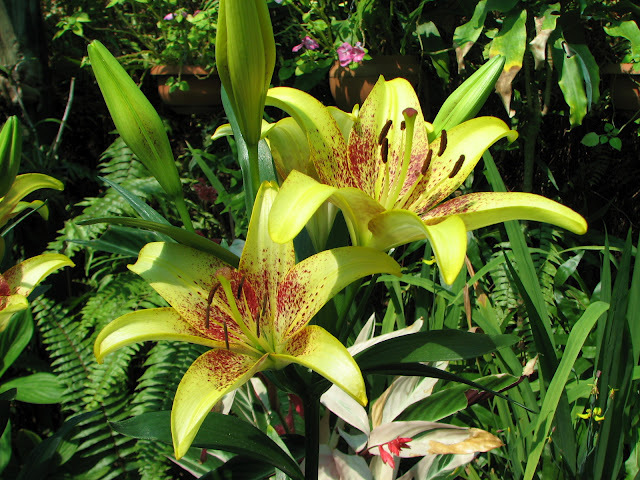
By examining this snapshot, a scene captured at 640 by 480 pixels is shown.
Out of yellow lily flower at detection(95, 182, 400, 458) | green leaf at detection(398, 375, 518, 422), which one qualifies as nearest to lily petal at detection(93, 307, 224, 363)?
yellow lily flower at detection(95, 182, 400, 458)

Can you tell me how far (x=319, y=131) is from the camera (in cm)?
51

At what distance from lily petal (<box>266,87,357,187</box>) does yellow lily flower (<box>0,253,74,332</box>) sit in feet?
0.99

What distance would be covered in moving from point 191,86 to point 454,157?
52.4 inches

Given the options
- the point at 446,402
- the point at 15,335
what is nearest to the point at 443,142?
the point at 446,402

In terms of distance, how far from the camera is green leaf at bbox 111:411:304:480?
53 centimetres

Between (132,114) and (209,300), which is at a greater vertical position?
(132,114)

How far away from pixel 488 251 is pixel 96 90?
1383mm

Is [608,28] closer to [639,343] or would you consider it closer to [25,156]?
[639,343]

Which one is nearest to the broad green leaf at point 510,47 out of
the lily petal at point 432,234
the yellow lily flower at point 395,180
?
the yellow lily flower at point 395,180

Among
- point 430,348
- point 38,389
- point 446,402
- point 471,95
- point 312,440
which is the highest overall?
point 471,95

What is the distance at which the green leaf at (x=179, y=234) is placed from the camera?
0.42 metres

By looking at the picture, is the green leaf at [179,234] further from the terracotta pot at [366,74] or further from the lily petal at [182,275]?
Result: the terracotta pot at [366,74]

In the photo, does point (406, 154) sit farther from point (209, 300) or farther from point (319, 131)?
Answer: point (209, 300)

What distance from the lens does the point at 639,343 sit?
0.87m
